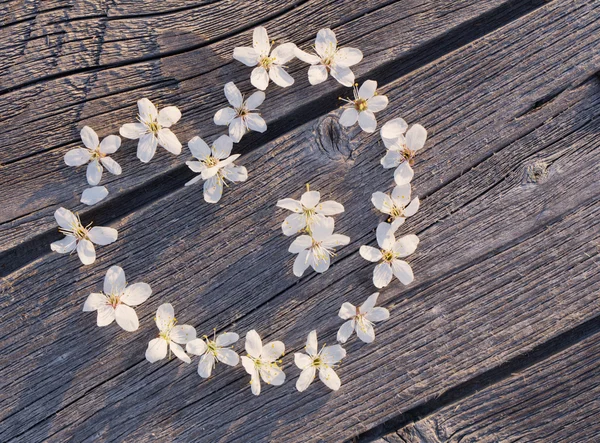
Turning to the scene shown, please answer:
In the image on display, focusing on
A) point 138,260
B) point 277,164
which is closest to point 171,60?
point 277,164

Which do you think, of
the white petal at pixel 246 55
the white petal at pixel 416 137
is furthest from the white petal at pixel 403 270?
the white petal at pixel 246 55

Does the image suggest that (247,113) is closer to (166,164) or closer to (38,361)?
(166,164)

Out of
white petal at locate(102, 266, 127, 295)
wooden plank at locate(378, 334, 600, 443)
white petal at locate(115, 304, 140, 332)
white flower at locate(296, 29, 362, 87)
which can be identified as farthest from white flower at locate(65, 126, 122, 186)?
wooden plank at locate(378, 334, 600, 443)

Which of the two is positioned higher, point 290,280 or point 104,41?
point 104,41

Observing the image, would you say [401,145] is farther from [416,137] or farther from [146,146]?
[146,146]

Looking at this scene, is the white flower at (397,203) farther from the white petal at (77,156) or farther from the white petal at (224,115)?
the white petal at (77,156)
